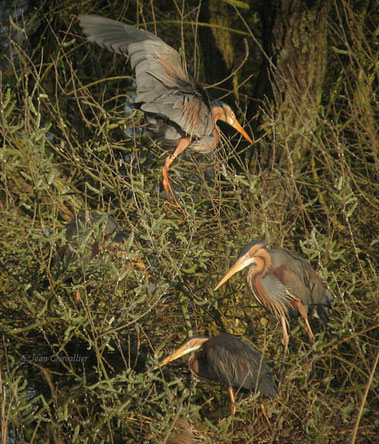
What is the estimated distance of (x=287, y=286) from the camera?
3469 millimetres

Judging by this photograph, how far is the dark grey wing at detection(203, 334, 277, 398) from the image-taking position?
293 centimetres

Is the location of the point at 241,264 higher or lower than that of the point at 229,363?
higher

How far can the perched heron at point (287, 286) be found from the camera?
3.35m

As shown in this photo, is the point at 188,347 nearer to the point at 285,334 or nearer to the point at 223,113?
the point at 285,334

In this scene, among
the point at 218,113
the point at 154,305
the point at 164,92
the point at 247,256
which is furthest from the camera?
the point at 218,113

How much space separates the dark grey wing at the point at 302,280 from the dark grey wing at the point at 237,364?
1.55 feet

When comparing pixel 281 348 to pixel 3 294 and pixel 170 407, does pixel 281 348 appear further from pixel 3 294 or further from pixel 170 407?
pixel 3 294

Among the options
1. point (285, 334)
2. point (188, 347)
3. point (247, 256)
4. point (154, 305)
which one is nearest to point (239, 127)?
point (247, 256)

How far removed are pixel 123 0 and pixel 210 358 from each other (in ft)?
10.5

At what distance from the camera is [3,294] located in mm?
3445

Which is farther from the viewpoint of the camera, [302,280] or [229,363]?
[302,280]

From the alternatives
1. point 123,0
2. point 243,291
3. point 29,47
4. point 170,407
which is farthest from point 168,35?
point 170,407

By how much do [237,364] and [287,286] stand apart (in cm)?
59

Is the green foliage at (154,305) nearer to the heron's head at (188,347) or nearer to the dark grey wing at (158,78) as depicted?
the heron's head at (188,347)
